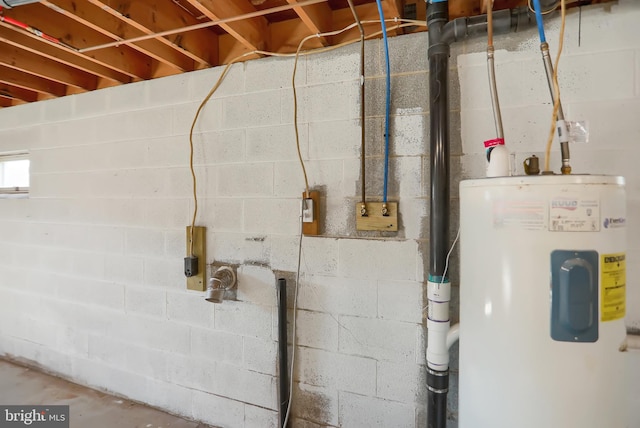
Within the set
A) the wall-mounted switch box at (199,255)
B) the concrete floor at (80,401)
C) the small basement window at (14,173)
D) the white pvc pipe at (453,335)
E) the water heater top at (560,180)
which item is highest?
the small basement window at (14,173)

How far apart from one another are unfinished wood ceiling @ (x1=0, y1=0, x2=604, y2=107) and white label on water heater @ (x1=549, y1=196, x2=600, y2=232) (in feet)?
3.40

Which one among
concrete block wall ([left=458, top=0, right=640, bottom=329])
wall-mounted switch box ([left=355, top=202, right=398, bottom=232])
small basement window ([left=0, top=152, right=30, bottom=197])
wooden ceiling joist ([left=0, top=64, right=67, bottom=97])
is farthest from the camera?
small basement window ([left=0, top=152, right=30, bottom=197])

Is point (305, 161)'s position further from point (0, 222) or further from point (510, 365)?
point (0, 222)

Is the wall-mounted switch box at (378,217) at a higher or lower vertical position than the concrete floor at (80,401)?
higher

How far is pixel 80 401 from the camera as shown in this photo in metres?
2.06

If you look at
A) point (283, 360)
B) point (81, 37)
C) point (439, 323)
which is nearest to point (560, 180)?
point (439, 323)

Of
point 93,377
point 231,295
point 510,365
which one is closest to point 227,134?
point 231,295

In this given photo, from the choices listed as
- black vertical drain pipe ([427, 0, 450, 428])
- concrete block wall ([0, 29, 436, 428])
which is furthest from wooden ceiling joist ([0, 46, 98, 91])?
black vertical drain pipe ([427, 0, 450, 428])

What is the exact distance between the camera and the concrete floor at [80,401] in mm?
1858

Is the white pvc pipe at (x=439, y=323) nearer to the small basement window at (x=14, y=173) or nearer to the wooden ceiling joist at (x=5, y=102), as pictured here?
the small basement window at (x=14, y=173)

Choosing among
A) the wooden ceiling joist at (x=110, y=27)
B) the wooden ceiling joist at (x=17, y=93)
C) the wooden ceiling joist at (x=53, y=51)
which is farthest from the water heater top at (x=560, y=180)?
the wooden ceiling joist at (x=17, y=93)

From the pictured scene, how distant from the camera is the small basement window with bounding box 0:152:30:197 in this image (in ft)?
8.34

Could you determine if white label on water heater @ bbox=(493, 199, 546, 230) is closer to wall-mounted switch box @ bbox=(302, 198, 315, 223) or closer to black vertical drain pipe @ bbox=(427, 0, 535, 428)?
black vertical drain pipe @ bbox=(427, 0, 535, 428)

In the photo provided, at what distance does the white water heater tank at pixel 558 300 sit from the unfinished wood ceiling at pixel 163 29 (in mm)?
1022
